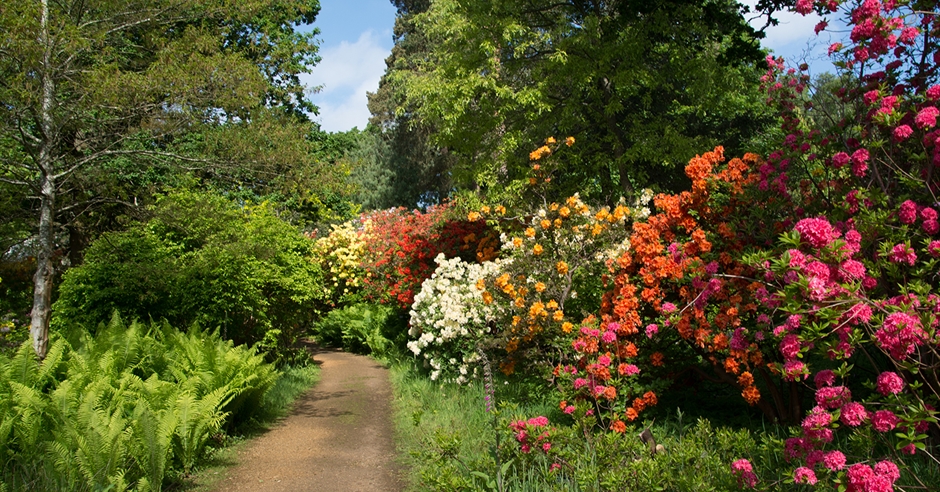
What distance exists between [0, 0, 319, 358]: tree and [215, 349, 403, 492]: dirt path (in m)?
2.54

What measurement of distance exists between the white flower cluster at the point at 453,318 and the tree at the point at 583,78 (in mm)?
2446

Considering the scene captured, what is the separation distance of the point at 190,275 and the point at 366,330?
5.27 meters

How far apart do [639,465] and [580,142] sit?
8511 mm

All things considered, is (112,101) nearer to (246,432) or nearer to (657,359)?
(246,432)

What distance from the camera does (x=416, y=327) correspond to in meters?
9.18

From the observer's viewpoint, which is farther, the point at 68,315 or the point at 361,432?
the point at 68,315

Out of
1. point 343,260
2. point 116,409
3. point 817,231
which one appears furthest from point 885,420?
point 343,260

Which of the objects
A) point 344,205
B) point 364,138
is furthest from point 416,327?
point 364,138

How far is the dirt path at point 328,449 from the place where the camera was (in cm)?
513

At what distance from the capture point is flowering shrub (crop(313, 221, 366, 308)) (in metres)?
15.2

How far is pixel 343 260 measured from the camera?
15.3 m

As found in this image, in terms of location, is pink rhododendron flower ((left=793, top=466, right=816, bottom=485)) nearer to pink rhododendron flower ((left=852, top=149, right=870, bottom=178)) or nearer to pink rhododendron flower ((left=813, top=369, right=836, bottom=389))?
pink rhododendron flower ((left=813, top=369, right=836, bottom=389))

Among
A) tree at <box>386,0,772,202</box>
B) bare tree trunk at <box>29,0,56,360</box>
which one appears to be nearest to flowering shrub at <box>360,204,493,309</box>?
tree at <box>386,0,772,202</box>

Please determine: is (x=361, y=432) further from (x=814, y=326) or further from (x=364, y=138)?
(x=364, y=138)
